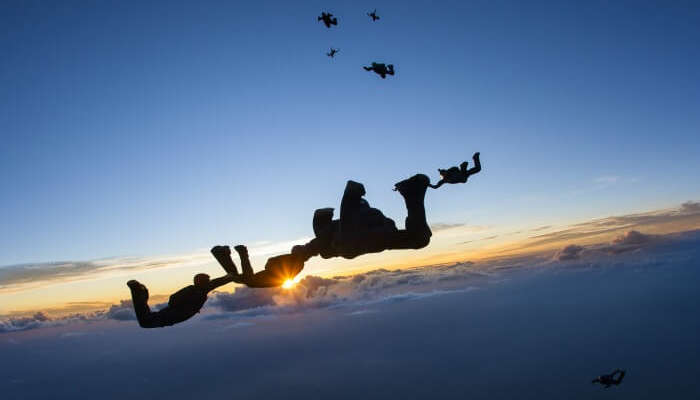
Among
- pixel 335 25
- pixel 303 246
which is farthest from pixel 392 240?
pixel 335 25

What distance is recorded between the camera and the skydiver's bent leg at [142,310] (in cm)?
418

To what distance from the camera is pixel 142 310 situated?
432 centimetres

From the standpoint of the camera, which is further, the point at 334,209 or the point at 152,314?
the point at 334,209

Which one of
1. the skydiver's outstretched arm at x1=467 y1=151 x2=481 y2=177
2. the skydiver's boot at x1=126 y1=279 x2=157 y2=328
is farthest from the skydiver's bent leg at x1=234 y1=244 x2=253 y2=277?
the skydiver's outstretched arm at x1=467 y1=151 x2=481 y2=177

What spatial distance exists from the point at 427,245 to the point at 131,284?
12.8 feet

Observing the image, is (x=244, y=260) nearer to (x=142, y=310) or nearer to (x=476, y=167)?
(x=142, y=310)

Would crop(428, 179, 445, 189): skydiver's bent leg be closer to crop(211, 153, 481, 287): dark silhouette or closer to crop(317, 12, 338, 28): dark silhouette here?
crop(211, 153, 481, 287): dark silhouette

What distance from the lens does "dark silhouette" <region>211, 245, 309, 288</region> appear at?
4348 millimetres

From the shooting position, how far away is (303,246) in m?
4.58

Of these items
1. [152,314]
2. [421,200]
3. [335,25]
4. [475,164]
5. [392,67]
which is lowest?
[152,314]

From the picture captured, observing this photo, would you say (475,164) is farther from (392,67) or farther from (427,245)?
(392,67)

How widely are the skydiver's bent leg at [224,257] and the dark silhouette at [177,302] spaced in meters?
0.09

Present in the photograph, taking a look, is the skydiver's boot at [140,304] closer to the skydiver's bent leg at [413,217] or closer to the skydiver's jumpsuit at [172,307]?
the skydiver's jumpsuit at [172,307]

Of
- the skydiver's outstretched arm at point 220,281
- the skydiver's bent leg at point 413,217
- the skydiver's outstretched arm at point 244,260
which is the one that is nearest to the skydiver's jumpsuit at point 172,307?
the skydiver's outstretched arm at point 220,281
